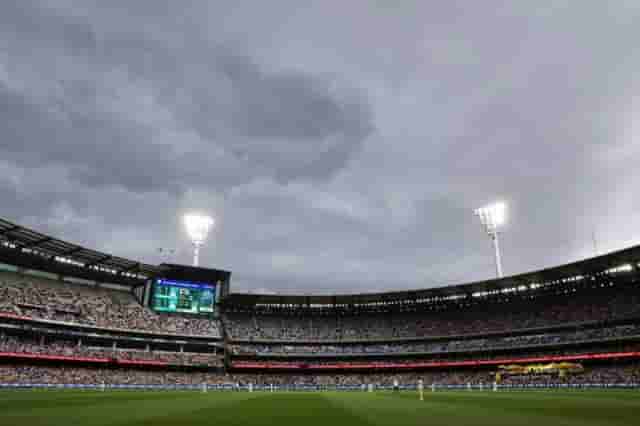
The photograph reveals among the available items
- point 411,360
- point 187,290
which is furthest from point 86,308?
point 411,360

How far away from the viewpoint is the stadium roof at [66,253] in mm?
57194

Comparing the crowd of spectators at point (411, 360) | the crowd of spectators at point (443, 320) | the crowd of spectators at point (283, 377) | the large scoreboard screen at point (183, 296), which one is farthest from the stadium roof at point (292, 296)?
the crowd of spectators at point (283, 377)

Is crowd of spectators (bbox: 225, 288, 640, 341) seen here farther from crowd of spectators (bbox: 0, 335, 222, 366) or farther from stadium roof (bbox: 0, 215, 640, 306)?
crowd of spectators (bbox: 0, 335, 222, 366)

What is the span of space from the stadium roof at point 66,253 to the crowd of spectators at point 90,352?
13456mm

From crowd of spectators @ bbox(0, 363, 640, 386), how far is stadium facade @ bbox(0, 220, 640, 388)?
10.5 inches

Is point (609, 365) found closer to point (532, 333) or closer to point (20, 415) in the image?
point (532, 333)

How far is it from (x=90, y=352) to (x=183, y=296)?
23.2 metres

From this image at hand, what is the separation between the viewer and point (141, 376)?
65.1 meters

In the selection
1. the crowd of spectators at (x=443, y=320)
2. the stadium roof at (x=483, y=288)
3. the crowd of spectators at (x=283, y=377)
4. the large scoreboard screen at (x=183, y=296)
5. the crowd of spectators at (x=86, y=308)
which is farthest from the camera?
the large scoreboard screen at (x=183, y=296)

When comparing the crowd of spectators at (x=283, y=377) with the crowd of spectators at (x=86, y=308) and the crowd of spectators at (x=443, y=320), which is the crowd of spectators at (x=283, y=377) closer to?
the crowd of spectators at (x=86, y=308)

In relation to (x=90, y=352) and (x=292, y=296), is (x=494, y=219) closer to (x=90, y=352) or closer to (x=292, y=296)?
(x=292, y=296)

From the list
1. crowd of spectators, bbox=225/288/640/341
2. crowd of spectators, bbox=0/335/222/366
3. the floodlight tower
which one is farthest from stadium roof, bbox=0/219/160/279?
the floodlight tower

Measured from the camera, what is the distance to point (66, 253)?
6494cm

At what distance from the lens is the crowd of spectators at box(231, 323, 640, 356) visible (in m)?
63.2
